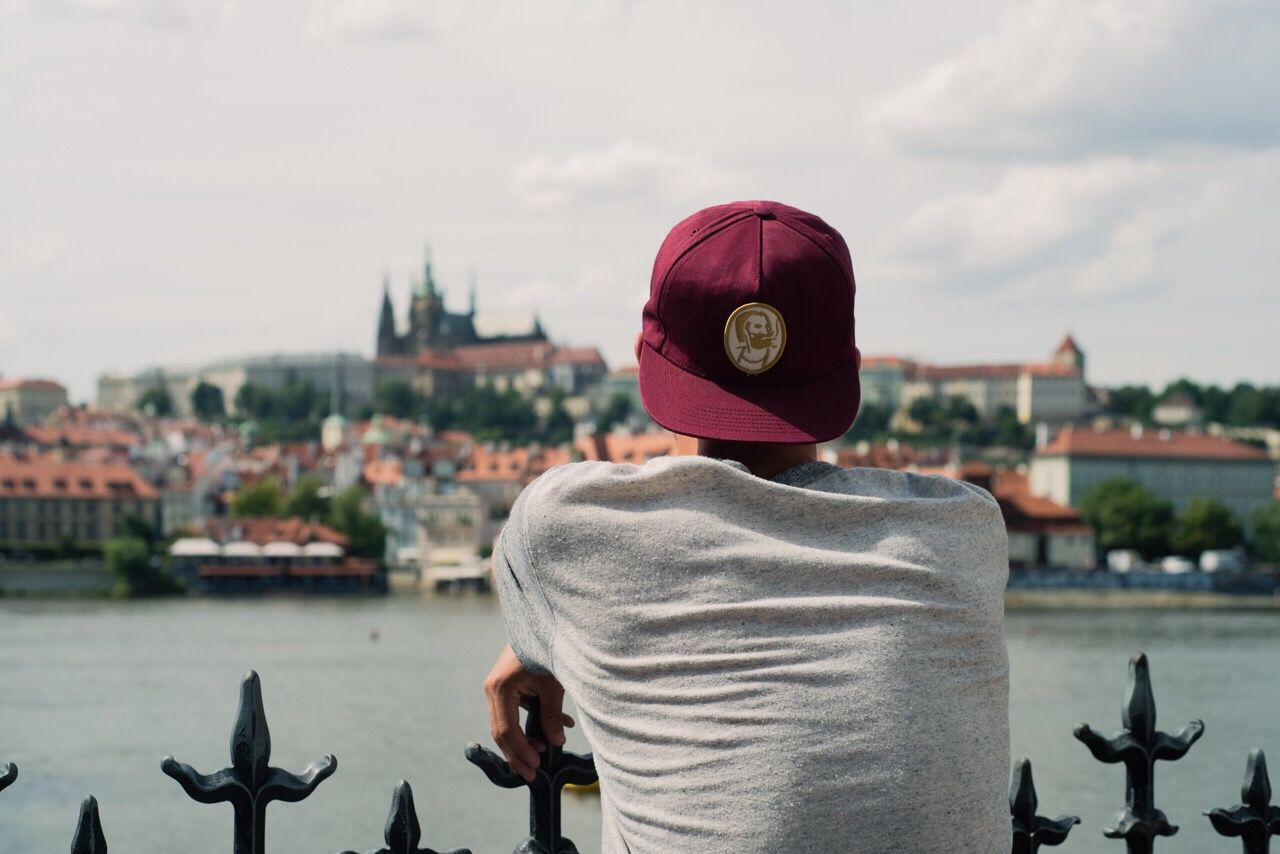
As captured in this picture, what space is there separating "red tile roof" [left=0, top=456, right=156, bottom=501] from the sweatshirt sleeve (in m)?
64.9

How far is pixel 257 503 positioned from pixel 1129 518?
31.8 m

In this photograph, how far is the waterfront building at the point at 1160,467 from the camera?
7250cm

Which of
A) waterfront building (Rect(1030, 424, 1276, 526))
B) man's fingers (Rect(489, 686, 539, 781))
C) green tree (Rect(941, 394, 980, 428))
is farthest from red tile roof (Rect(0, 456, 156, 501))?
man's fingers (Rect(489, 686, 539, 781))

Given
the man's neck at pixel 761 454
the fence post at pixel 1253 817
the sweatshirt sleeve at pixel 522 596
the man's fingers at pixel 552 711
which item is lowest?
the fence post at pixel 1253 817

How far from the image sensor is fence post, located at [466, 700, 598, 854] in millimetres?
1703

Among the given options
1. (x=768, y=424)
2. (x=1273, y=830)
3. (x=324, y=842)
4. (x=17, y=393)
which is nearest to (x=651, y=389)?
(x=768, y=424)

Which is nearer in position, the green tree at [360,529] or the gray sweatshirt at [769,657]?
the gray sweatshirt at [769,657]

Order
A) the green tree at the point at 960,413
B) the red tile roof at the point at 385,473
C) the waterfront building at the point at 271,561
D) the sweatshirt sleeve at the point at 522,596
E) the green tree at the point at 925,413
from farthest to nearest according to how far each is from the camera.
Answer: the green tree at the point at 925,413 → the green tree at the point at 960,413 → the red tile roof at the point at 385,473 → the waterfront building at the point at 271,561 → the sweatshirt sleeve at the point at 522,596

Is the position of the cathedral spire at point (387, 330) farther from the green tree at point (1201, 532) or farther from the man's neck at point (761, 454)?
the man's neck at point (761, 454)

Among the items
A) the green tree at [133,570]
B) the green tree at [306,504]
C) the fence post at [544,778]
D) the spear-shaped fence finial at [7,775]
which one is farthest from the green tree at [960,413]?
the spear-shaped fence finial at [7,775]

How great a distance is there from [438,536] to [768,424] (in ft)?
230

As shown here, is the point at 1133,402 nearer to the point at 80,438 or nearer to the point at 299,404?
the point at 299,404

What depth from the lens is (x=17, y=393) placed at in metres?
114

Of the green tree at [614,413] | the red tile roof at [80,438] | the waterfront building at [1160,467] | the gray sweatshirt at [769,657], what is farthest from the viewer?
the green tree at [614,413]
